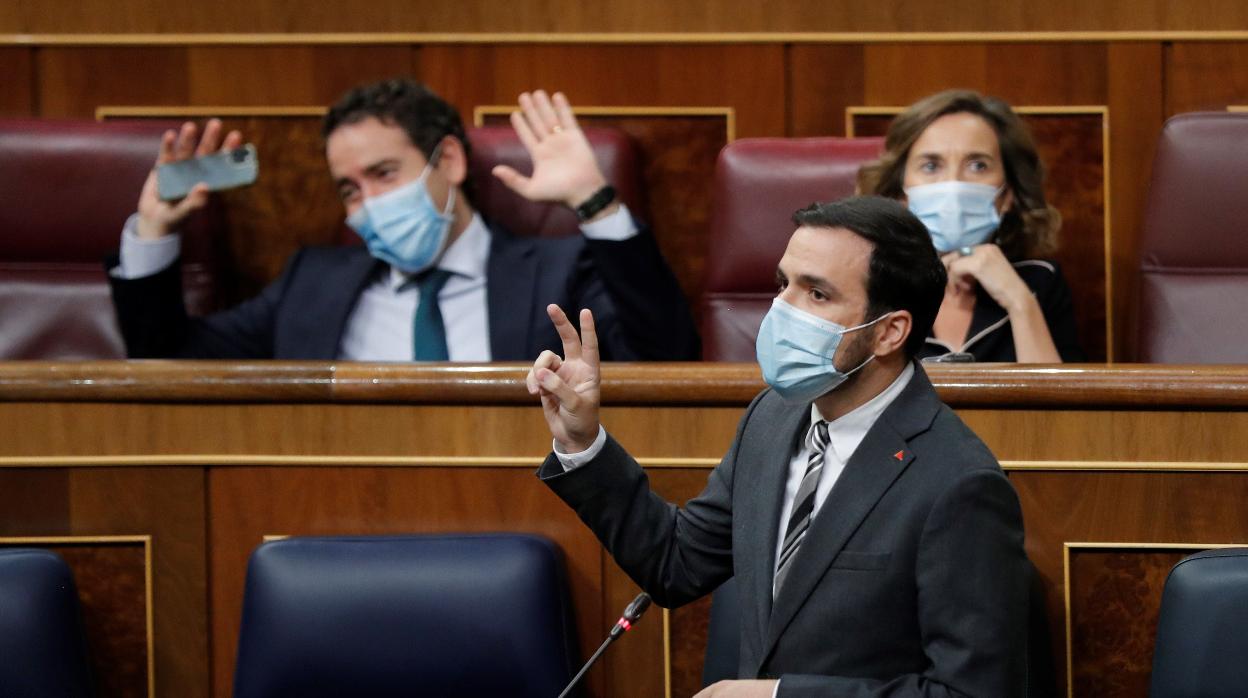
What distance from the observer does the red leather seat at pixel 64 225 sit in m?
1.46

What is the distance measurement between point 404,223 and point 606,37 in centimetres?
35

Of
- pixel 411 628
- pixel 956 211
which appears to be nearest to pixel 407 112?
pixel 956 211

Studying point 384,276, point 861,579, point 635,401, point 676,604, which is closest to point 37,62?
point 384,276

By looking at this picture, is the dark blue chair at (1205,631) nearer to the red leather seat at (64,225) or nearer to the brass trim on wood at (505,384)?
the brass trim on wood at (505,384)

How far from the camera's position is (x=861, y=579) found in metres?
0.75

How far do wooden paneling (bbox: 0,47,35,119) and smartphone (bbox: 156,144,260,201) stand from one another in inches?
13.3

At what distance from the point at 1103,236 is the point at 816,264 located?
874mm

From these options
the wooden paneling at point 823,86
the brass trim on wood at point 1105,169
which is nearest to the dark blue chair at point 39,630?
the wooden paneling at point 823,86

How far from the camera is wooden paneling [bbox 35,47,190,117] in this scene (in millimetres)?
1635

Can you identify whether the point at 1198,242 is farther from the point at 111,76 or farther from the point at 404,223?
the point at 111,76

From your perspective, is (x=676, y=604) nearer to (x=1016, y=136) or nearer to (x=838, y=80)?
(x=1016, y=136)

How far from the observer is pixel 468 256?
4.71 ft

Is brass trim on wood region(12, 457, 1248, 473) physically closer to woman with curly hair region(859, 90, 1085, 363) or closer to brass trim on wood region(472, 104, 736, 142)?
woman with curly hair region(859, 90, 1085, 363)

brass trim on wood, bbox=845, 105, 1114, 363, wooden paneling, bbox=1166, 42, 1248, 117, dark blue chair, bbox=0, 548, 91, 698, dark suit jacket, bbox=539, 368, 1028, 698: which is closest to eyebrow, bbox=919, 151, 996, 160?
brass trim on wood, bbox=845, 105, 1114, 363
